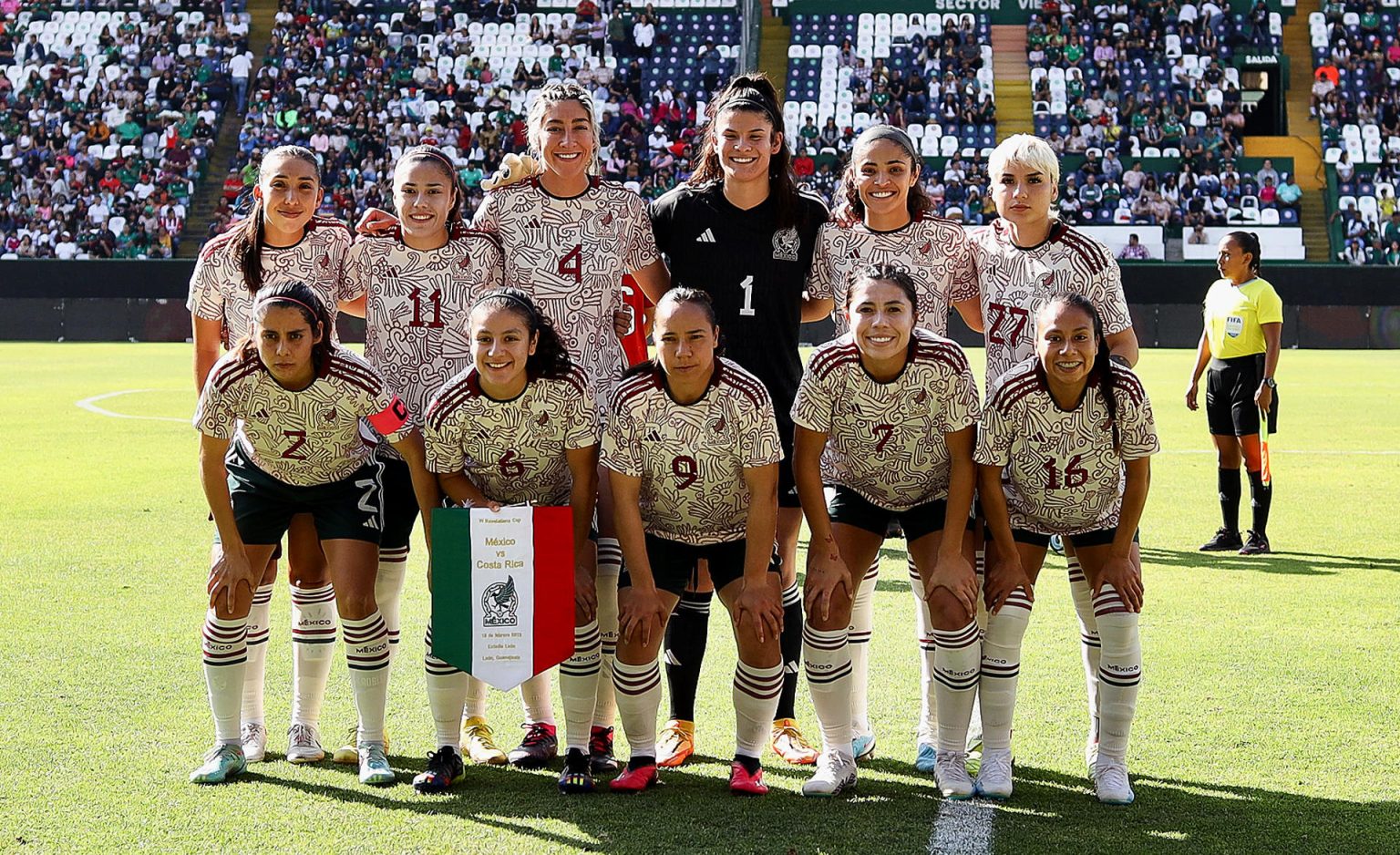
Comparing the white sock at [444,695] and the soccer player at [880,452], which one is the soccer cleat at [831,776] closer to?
the soccer player at [880,452]

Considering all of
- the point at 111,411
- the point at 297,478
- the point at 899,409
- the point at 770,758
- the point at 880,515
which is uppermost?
Result: the point at 899,409

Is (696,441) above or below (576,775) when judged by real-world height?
above

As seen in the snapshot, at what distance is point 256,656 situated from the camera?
4570mm

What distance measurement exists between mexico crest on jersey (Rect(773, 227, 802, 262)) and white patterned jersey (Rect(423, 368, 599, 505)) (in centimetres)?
80

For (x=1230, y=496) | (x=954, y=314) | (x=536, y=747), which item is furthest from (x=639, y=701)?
(x=954, y=314)

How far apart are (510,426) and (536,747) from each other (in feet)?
3.45

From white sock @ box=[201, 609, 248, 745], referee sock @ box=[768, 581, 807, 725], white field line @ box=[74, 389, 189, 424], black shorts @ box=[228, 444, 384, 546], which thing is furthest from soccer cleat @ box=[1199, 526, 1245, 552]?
white field line @ box=[74, 389, 189, 424]

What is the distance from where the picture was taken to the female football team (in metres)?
4.17

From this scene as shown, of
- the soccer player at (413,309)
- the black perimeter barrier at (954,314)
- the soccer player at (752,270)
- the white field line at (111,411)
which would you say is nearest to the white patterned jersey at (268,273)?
the soccer player at (413,309)

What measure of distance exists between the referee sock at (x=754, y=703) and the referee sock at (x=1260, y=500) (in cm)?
491

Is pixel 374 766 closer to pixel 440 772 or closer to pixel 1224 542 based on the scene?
pixel 440 772

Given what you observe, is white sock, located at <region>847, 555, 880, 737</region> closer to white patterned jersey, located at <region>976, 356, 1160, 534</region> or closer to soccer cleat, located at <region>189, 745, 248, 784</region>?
white patterned jersey, located at <region>976, 356, 1160, 534</region>

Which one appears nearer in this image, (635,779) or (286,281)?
(635,779)

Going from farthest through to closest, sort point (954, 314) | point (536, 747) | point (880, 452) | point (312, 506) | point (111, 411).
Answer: point (954, 314)
point (111, 411)
point (536, 747)
point (312, 506)
point (880, 452)
